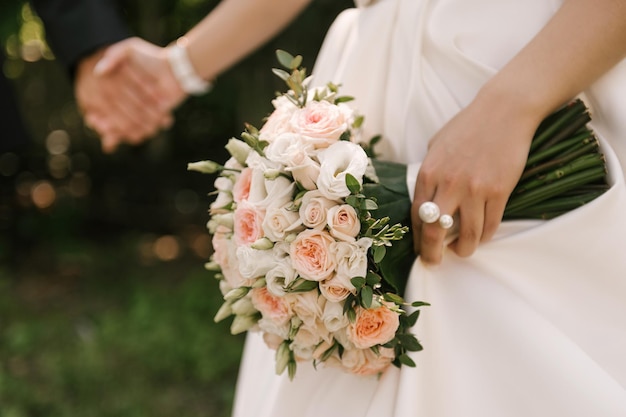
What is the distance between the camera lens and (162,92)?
230 cm

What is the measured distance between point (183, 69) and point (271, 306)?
50.3 inches

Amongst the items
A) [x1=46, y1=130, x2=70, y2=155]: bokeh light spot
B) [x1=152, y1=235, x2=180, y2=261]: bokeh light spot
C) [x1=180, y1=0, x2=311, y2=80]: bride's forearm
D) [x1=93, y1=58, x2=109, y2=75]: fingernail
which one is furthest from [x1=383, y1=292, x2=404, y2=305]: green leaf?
[x1=46, y1=130, x2=70, y2=155]: bokeh light spot

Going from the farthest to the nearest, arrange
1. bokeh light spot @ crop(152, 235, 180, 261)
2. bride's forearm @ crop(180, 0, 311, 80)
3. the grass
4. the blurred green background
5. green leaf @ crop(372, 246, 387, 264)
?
bokeh light spot @ crop(152, 235, 180, 261)
the blurred green background
the grass
bride's forearm @ crop(180, 0, 311, 80)
green leaf @ crop(372, 246, 387, 264)

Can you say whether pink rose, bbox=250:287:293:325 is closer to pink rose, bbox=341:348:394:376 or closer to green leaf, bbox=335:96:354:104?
pink rose, bbox=341:348:394:376

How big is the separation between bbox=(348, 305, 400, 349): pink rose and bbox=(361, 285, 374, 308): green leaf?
0.04 metres

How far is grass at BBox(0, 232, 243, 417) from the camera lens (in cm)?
304

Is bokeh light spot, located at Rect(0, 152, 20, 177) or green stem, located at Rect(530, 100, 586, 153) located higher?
green stem, located at Rect(530, 100, 586, 153)

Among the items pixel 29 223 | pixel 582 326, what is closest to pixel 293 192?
pixel 582 326

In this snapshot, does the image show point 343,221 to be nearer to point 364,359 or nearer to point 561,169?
point 364,359

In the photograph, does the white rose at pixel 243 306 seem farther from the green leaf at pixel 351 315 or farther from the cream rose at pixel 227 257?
the green leaf at pixel 351 315

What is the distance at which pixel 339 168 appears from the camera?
1109 millimetres

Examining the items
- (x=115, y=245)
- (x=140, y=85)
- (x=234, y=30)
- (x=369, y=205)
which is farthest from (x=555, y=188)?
(x=115, y=245)

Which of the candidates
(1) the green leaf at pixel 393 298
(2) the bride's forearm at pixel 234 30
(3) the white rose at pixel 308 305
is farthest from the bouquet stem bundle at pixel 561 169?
(2) the bride's forearm at pixel 234 30

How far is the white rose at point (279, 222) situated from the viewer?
112cm
